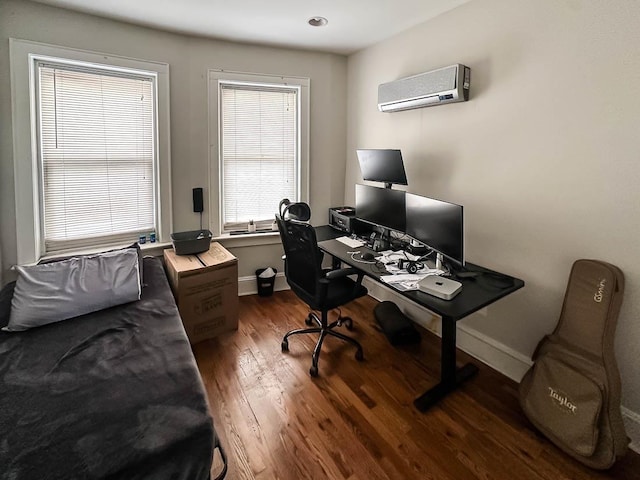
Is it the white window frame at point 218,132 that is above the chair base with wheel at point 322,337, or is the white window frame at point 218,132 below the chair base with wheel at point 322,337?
above

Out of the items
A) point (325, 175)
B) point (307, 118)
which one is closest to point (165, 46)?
point (307, 118)

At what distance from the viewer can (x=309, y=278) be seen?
2375 millimetres

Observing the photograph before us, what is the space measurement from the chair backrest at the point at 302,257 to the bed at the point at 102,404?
871 mm

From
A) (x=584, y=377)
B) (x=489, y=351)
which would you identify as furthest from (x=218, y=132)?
(x=584, y=377)

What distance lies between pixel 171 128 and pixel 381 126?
191 centimetres

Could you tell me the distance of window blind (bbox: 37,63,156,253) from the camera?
262 centimetres

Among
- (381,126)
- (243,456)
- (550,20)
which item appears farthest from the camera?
(381,126)

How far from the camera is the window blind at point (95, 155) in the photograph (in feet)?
8.60

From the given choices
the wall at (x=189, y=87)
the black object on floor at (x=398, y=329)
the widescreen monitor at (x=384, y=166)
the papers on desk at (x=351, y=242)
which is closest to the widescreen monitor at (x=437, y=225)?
the widescreen monitor at (x=384, y=166)

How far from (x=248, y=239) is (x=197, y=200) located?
0.64 metres

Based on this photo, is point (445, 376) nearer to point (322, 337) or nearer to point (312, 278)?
point (322, 337)

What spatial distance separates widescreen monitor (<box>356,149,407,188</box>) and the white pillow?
6.63ft

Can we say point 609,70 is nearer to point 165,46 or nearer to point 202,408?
point 202,408

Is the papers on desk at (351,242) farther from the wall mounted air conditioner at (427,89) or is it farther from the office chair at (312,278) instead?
the wall mounted air conditioner at (427,89)
